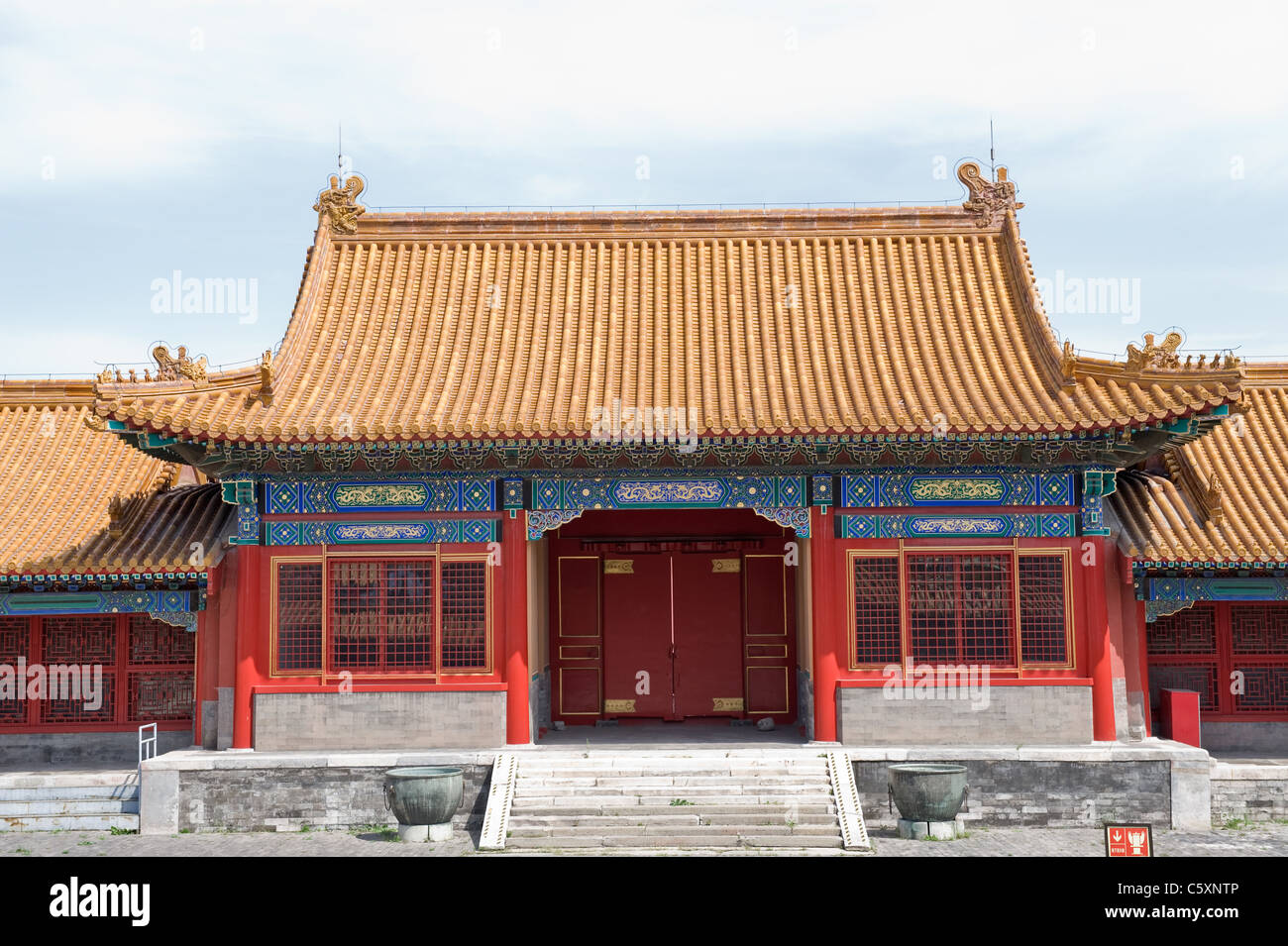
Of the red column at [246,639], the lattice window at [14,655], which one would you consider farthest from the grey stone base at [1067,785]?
the lattice window at [14,655]

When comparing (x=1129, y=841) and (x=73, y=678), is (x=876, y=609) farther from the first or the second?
(x=73, y=678)

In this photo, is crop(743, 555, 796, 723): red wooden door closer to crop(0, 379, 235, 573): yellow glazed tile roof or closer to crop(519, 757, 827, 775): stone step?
crop(519, 757, 827, 775): stone step

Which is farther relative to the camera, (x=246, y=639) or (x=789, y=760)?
(x=246, y=639)

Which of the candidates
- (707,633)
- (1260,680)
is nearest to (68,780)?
(707,633)

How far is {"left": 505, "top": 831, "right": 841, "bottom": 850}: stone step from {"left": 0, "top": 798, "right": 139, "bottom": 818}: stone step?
5.62m

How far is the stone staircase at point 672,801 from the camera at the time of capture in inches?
565

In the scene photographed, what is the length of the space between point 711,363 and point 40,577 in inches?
390

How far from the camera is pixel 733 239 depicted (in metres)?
20.2

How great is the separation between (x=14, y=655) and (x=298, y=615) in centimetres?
526

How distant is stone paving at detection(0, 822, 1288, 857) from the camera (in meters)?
14.2

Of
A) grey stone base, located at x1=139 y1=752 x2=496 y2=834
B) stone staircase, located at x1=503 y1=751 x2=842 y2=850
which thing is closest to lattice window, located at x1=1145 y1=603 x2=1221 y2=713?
stone staircase, located at x1=503 y1=751 x2=842 y2=850

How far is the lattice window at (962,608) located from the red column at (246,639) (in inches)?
356

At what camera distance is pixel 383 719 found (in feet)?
53.8

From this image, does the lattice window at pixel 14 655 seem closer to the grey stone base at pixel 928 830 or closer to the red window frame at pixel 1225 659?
the grey stone base at pixel 928 830
